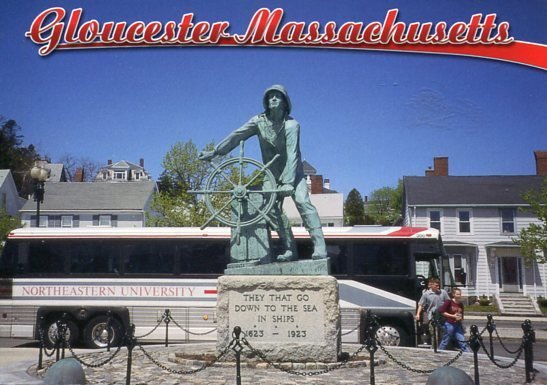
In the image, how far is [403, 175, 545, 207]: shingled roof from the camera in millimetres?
35375

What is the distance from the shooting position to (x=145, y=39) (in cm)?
1628

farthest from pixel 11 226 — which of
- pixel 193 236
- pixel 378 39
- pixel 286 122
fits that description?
pixel 286 122

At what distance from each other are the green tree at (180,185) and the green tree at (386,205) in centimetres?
4156

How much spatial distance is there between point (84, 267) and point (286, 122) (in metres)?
8.15

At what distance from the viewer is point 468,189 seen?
3672 cm

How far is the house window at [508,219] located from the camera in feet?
115

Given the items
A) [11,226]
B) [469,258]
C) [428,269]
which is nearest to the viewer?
[428,269]

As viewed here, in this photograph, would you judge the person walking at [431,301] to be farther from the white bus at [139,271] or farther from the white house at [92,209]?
the white house at [92,209]

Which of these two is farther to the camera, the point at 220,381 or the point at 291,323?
the point at 291,323

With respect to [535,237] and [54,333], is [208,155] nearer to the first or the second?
[54,333]

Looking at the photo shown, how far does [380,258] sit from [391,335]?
1.85 metres

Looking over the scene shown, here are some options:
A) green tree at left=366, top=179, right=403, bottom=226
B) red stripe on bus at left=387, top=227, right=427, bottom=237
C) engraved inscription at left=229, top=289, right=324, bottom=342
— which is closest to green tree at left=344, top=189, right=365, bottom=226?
green tree at left=366, top=179, right=403, bottom=226

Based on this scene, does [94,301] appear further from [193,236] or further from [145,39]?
[145,39]

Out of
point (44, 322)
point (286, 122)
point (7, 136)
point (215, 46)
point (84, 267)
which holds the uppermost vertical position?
point (7, 136)
